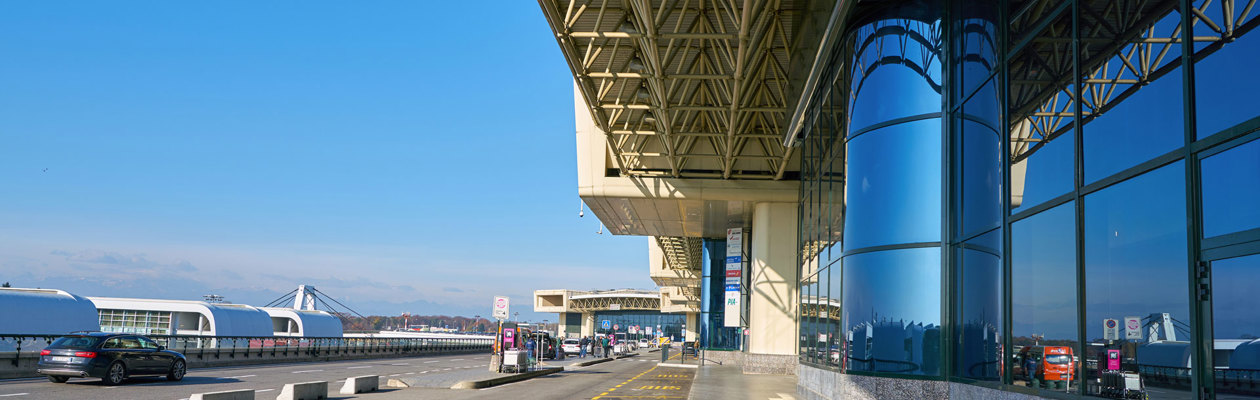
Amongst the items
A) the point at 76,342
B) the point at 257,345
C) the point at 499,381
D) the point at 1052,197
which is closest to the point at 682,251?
the point at 257,345

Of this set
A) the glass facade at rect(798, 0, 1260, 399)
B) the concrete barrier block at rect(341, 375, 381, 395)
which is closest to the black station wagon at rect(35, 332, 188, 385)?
the concrete barrier block at rect(341, 375, 381, 395)

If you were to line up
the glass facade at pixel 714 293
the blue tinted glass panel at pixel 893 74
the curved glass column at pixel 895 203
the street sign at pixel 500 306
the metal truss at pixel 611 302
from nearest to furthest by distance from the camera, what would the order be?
1. the curved glass column at pixel 895 203
2. the blue tinted glass panel at pixel 893 74
3. the street sign at pixel 500 306
4. the glass facade at pixel 714 293
5. the metal truss at pixel 611 302

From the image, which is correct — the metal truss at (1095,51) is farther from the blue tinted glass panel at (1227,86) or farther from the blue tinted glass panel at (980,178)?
the blue tinted glass panel at (980,178)

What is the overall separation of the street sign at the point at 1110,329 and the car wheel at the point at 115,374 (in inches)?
828

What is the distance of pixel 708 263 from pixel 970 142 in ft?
170

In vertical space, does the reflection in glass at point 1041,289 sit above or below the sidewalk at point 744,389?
above

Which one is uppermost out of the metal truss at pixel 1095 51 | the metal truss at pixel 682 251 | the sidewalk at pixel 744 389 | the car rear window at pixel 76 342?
the metal truss at pixel 682 251

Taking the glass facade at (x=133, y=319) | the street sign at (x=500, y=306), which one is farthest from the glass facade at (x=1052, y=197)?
the glass facade at (x=133, y=319)

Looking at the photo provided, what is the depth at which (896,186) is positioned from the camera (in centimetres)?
1683

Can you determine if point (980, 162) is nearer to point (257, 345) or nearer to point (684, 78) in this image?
point (684, 78)

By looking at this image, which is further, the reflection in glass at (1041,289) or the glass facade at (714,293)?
the glass facade at (714,293)

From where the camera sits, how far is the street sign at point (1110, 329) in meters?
8.88

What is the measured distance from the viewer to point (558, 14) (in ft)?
75.1

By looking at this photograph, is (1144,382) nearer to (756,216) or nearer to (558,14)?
(558,14)
